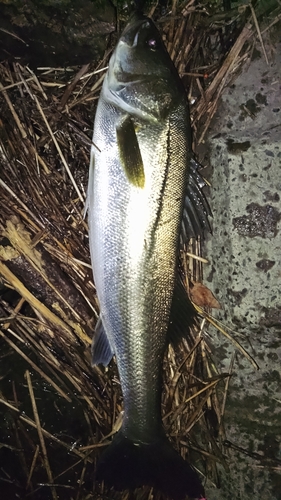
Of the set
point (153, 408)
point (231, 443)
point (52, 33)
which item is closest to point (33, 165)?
point (52, 33)

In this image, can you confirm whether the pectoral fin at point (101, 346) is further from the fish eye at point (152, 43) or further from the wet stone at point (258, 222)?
the fish eye at point (152, 43)

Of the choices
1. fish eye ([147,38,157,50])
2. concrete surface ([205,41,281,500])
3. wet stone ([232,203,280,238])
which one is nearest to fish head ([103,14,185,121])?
fish eye ([147,38,157,50])

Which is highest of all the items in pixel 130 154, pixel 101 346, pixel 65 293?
pixel 130 154

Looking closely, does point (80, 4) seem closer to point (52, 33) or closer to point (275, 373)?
point (52, 33)

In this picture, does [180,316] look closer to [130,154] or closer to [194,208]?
[194,208]

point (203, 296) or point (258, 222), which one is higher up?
point (258, 222)

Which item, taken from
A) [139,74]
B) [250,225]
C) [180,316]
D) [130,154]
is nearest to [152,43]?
[139,74]

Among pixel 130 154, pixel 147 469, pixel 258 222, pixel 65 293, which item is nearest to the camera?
pixel 130 154

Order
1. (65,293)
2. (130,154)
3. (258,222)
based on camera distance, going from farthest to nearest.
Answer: (65,293) → (258,222) → (130,154)
